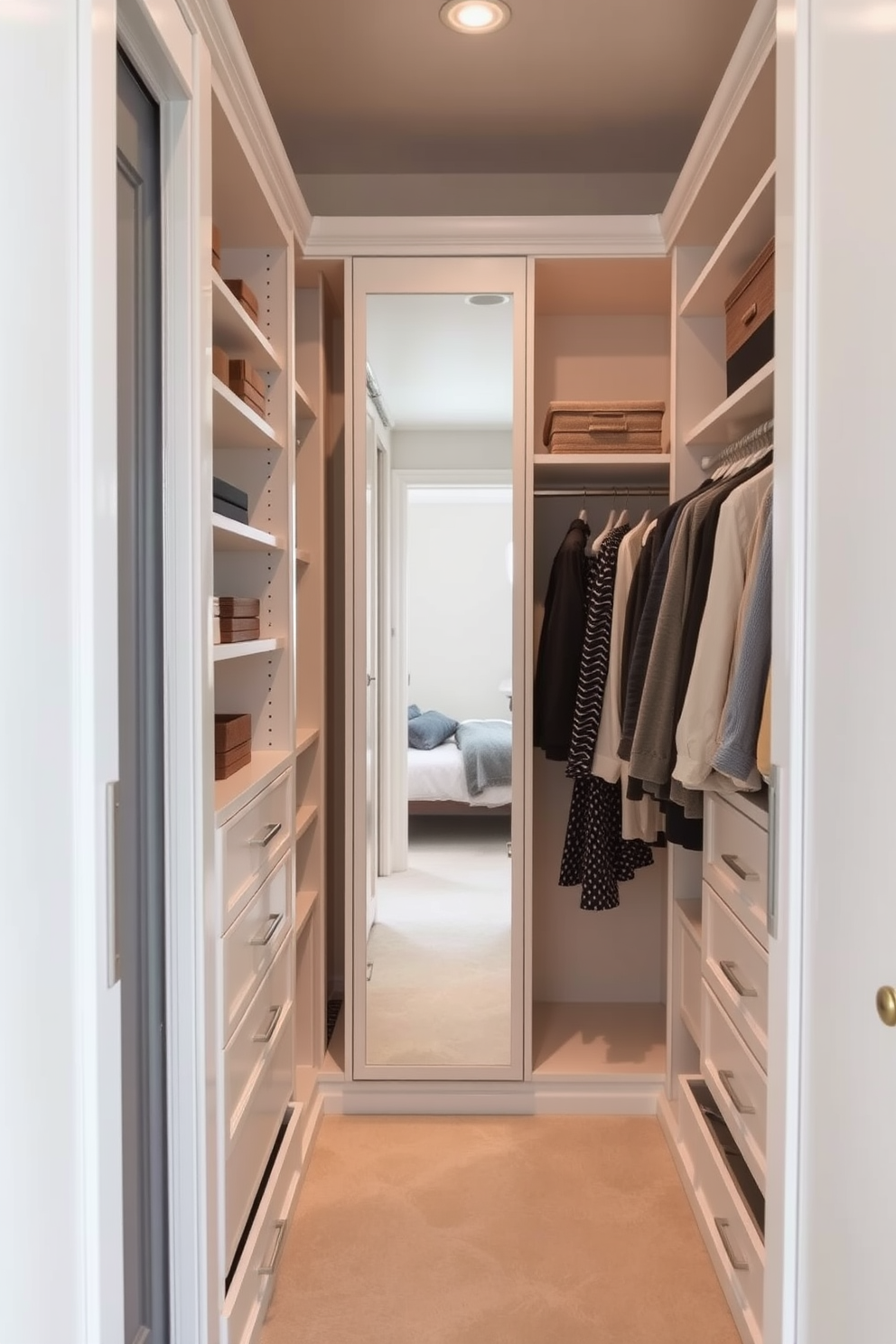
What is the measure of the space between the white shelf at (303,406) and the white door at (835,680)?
5.34 ft

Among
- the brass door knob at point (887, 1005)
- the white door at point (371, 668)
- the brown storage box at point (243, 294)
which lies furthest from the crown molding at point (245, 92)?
the brass door knob at point (887, 1005)

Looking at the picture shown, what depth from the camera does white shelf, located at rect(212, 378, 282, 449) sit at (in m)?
1.81

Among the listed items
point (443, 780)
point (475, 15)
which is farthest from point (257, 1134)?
point (475, 15)

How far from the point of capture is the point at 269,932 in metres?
2.12

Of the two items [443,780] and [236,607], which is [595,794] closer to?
[443,780]

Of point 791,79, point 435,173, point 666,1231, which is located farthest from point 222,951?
point 435,173

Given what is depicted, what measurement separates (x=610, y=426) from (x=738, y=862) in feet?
4.34

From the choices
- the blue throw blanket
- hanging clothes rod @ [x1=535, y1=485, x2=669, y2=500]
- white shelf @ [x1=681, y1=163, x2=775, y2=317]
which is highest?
white shelf @ [x1=681, y1=163, x2=775, y2=317]

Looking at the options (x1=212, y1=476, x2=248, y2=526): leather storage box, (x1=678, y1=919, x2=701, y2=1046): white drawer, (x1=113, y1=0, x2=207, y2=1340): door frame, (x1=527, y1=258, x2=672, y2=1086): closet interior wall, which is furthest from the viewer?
(x1=527, y1=258, x2=672, y2=1086): closet interior wall

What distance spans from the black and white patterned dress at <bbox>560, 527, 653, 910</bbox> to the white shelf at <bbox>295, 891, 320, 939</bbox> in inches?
26.5

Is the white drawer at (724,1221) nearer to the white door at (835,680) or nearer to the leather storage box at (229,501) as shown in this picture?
the white door at (835,680)

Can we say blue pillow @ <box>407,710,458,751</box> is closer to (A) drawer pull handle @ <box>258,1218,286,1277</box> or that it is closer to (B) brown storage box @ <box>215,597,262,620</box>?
(B) brown storage box @ <box>215,597,262,620</box>

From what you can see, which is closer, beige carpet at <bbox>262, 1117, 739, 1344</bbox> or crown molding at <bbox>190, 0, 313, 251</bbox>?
crown molding at <bbox>190, 0, 313, 251</bbox>

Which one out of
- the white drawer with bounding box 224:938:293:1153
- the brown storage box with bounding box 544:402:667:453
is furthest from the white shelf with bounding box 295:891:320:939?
the brown storage box with bounding box 544:402:667:453
